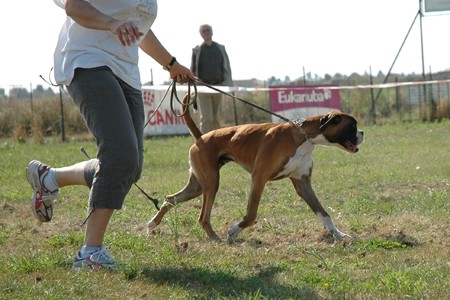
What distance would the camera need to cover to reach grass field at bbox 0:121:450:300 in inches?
218

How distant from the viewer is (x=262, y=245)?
7.63m

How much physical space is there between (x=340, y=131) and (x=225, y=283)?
264 cm

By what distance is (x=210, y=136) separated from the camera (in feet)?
27.1

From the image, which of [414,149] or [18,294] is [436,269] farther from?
[414,149]

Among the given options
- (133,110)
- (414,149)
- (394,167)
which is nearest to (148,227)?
(133,110)

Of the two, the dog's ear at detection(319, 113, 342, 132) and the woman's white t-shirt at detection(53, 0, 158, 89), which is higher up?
the woman's white t-shirt at detection(53, 0, 158, 89)

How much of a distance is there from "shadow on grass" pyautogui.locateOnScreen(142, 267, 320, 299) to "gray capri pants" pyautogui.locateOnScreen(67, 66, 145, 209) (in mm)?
534

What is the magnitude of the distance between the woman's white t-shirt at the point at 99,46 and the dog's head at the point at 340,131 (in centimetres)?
226

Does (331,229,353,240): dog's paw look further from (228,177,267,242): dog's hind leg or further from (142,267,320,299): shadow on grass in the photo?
(142,267,320,299): shadow on grass

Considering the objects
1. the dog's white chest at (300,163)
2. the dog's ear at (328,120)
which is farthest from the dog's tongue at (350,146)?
the dog's white chest at (300,163)

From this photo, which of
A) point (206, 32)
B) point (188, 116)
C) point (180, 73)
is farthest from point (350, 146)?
point (206, 32)

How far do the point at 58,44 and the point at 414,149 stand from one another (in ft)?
36.9

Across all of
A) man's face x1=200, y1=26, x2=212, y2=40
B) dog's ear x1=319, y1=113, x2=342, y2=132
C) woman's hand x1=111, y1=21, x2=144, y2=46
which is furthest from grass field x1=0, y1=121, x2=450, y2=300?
man's face x1=200, y1=26, x2=212, y2=40

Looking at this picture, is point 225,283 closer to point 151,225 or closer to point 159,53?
point 159,53
